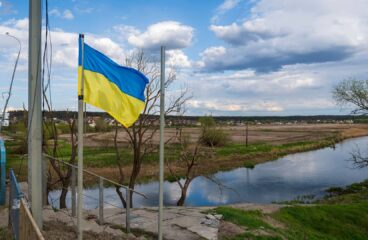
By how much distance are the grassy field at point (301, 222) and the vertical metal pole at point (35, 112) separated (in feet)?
12.5

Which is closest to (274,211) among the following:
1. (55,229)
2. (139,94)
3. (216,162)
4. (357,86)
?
(55,229)

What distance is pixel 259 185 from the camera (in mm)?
26422

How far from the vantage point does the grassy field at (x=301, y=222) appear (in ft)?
28.9

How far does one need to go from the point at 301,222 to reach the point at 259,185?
14.0 metres

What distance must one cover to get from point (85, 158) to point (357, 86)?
21259 millimetres

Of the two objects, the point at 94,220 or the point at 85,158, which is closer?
the point at 94,220

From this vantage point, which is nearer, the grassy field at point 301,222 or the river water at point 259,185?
the grassy field at point 301,222

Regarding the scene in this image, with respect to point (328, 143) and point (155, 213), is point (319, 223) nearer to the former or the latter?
point (155, 213)

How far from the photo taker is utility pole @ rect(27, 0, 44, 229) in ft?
18.4

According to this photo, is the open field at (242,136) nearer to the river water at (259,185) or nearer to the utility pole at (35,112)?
the river water at (259,185)

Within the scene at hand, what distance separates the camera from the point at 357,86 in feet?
86.8

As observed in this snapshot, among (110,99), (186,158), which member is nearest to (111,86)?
(110,99)

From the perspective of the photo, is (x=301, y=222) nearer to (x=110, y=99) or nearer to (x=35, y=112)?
(x=110, y=99)

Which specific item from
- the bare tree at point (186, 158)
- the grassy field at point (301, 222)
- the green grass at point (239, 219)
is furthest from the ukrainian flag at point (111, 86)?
the bare tree at point (186, 158)
